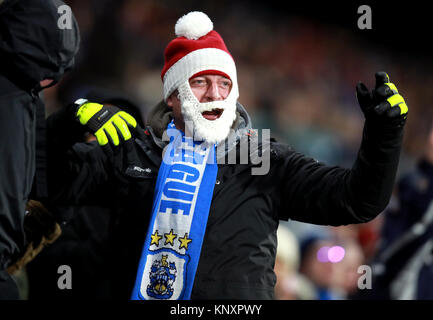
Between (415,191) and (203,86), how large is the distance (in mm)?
1892

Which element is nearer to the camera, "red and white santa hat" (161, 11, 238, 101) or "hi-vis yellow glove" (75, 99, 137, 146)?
"hi-vis yellow glove" (75, 99, 137, 146)

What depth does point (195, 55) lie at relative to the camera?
2.65 meters

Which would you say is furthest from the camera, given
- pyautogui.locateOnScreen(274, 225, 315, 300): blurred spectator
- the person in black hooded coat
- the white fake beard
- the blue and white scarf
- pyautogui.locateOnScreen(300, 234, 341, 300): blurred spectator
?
pyautogui.locateOnScreen(300, 234, 341, 300): blurred spectator

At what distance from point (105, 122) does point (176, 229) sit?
17.6 inches

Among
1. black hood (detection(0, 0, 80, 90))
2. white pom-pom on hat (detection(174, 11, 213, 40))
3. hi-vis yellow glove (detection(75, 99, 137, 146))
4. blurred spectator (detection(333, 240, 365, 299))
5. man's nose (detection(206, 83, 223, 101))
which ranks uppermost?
white pom-pom on hat (detection(174, 11, 213, 40))

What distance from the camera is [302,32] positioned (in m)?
6.38

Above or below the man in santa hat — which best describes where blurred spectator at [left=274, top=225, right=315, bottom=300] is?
below

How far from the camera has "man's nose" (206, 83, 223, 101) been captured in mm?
2545

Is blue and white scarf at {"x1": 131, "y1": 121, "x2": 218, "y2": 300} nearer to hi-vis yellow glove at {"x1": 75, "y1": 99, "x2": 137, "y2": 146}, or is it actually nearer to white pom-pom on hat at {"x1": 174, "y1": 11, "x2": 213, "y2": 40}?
hi-vis yellow glove at {"x1": 75, "y1": 99, "x2": 137, "y2": 146}

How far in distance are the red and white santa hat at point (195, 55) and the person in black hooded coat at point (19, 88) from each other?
73 cm

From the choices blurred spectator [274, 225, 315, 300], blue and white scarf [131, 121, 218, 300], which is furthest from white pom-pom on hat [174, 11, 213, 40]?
blurred spectator [274, 225, 315, 300]

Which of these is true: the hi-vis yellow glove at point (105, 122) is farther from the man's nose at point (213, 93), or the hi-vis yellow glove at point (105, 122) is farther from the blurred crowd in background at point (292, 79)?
the blurred crowd in background at point (292, 79)

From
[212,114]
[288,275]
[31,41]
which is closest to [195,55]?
[212,114]

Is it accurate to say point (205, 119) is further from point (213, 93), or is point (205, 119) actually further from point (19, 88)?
point (19, 88)
